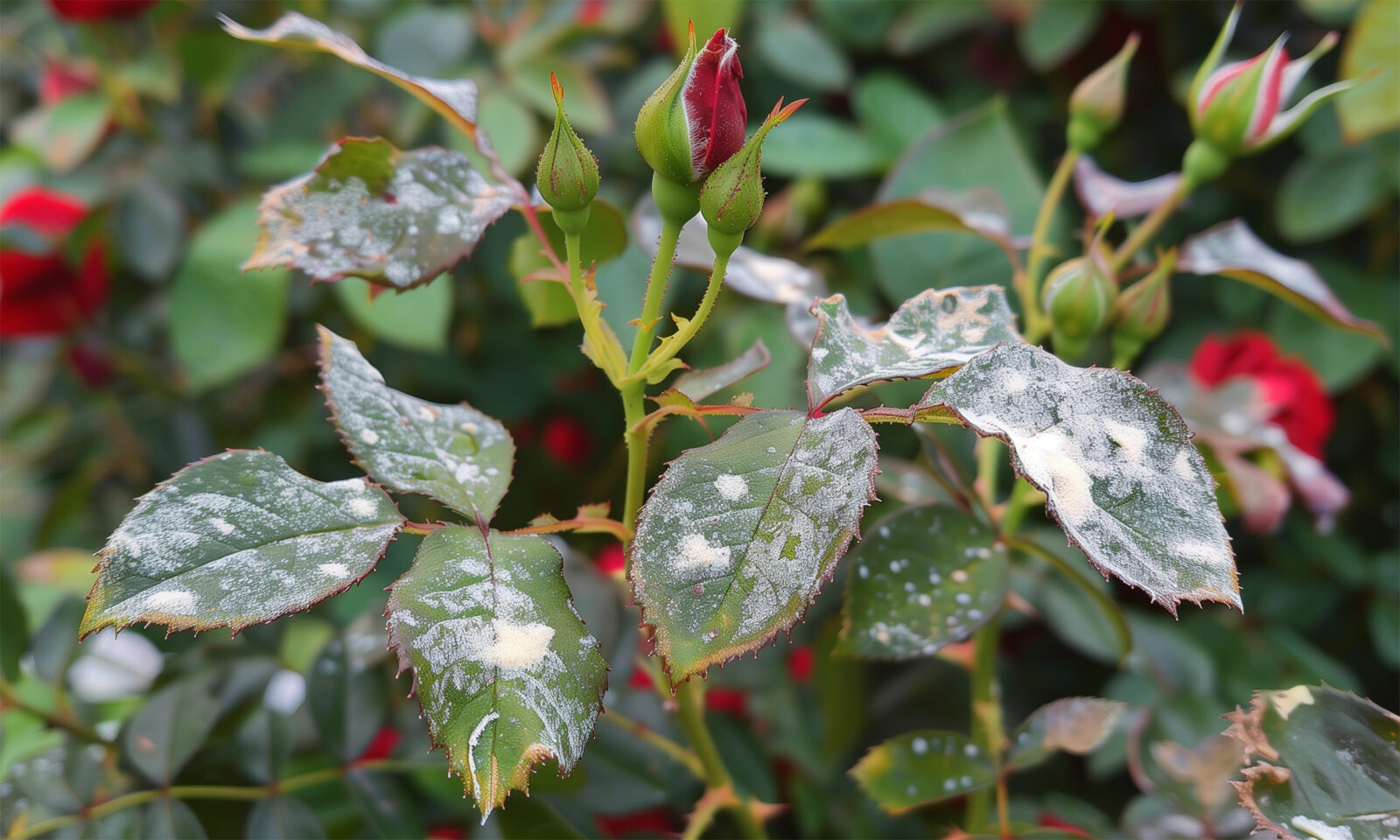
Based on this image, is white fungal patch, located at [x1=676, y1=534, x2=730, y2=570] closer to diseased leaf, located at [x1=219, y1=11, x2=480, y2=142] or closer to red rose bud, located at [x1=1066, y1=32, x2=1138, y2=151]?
diseased leaf, located at [x1=219, y1=11, x2=480, y2=142]

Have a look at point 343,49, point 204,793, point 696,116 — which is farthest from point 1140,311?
point 204,793

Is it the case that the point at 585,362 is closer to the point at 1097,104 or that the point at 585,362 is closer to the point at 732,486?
the point at 1097,104

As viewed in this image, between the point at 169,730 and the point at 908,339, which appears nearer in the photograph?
the point at 908,339

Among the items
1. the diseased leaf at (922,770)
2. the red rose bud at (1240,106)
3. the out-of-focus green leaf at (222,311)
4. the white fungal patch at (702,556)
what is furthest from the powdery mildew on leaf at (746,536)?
the out-of-focus green leaf at (222,311)

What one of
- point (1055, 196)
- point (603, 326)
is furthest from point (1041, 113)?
point (603, 326)

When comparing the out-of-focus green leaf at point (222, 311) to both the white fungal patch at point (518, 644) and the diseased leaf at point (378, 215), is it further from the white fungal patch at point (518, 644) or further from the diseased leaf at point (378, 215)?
the white fungal patch at point (518, 644)

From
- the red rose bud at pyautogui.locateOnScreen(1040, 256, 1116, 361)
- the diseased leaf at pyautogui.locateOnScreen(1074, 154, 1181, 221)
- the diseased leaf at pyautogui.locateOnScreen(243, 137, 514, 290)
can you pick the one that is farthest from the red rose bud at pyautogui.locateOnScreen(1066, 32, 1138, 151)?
the diseased leaf at pyautogui.locateOnScreen(243, 137, 514, 290)

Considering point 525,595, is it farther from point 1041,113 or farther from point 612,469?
point 1041,113
